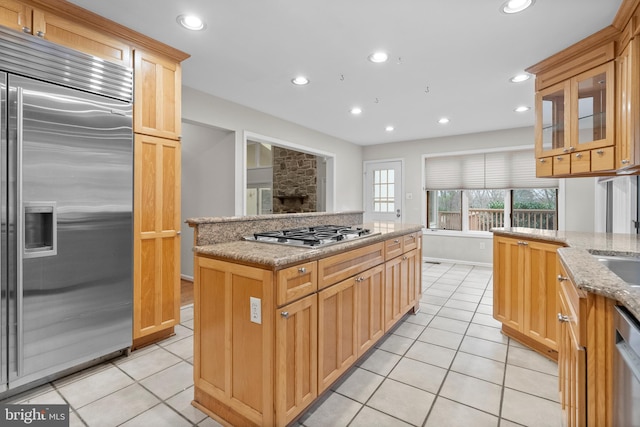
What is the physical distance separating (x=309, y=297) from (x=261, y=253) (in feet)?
1.15

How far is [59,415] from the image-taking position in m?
1.75

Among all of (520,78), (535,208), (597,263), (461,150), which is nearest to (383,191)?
(461,150)

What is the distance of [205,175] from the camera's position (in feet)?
A: 15.0

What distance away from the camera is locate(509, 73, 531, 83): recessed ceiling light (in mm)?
3148

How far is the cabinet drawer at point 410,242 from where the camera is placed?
9.63 feet

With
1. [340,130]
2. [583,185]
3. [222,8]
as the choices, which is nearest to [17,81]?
[222,8]

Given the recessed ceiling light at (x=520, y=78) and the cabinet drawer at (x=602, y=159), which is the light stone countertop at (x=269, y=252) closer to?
the cabinet drawer at (x=602, y=159)

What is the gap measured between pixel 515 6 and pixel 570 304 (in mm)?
1915

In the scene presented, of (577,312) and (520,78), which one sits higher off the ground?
(520,78)

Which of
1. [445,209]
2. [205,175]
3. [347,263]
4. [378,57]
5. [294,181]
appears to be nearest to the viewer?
[347,263]

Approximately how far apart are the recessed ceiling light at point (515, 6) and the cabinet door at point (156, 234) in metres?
2.68

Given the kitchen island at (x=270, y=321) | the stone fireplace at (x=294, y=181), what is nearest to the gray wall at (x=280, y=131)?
the stone fireplace at (x=294, y=181)

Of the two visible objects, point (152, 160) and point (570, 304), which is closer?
point (570, 304)

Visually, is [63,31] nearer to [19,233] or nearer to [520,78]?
[19,233]
